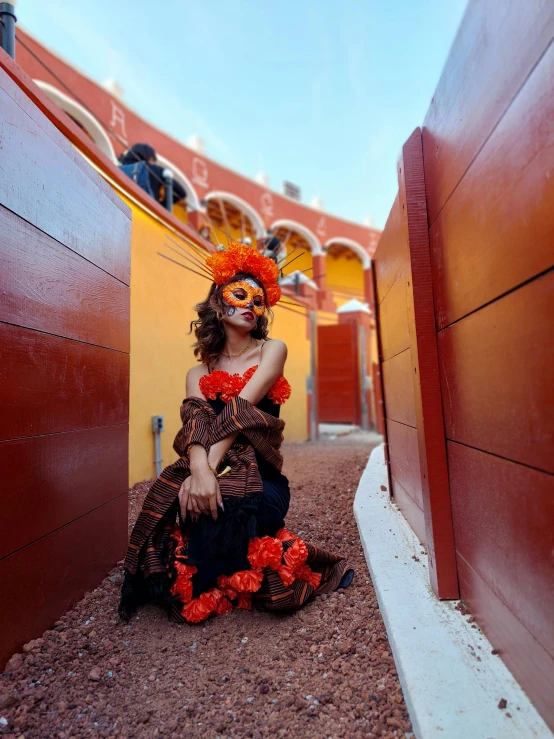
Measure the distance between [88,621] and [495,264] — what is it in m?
1.72

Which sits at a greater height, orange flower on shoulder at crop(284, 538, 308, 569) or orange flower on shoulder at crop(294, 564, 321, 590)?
orange flower on shoulder at crop(284, 538, 308, 569)

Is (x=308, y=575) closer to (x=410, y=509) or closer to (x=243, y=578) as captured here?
(x=243, y=578)

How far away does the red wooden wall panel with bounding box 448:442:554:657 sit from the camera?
91cm

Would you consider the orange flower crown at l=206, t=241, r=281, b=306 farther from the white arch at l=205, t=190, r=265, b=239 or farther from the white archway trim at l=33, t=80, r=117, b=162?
the white arch at l=205, t=190, r=265, b=239

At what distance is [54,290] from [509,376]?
1.41 meters

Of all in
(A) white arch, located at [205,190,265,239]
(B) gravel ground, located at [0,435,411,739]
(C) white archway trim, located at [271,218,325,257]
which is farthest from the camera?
(C) white archway trim, located at [271,218,325,257]

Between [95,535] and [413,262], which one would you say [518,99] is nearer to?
[413,262]

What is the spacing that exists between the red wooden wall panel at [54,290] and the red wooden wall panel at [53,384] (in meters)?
0.05

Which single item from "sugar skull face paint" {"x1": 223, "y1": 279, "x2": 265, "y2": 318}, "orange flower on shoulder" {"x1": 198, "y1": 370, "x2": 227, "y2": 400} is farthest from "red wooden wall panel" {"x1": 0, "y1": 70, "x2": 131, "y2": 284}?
"orange flower on shoulder" {"x1": 198, "y1": 370, "x2": 227, "y2": 400}

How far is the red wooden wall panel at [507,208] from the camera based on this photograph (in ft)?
2.77

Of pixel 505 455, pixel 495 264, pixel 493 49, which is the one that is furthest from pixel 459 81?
pixel 505 455

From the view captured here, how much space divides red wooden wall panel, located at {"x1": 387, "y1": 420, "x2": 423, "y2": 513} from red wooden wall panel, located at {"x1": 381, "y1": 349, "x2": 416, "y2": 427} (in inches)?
1.9

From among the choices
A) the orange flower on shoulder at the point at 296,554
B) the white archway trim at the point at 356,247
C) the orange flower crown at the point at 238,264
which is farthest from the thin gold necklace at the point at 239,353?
the white archway trim at the point at 356,247

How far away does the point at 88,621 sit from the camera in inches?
64.4
